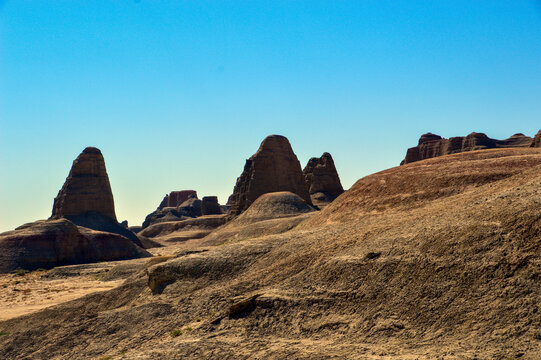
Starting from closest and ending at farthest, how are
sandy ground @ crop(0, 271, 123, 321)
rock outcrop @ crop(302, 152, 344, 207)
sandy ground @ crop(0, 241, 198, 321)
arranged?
sandy ground @ crop(0, 271, 123, 321) < sandy ground @ crop(0, 241, 198, 321) < rock outcrop @ crop(302, 152, 344, 207)

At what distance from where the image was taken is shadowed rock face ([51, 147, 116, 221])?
3246 inches

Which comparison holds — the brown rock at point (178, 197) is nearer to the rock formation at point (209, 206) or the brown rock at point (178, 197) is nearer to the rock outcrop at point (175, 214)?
the rock outcrop at point (175, 214)

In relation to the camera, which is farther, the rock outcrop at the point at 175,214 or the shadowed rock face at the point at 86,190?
the rock outcrop at the point at 175,214

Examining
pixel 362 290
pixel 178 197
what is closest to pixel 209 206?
pixel 178 197

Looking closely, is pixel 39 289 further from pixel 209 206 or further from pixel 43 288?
pixel 209 206

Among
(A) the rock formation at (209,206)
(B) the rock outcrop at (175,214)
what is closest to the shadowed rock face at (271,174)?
(A) the rock formation at (209,206)

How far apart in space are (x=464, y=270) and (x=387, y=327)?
271cm

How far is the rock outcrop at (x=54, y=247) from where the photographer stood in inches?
2141

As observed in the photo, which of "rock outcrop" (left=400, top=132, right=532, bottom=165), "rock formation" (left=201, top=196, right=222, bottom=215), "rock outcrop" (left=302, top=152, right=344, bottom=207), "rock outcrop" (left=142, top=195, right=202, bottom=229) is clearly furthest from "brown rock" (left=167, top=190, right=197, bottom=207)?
"rock outcrop" (left=302, top=152, right=344, bottom=207)

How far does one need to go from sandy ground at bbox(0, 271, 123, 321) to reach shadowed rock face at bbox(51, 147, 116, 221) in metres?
31.6

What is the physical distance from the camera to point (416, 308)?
13625 millimetres

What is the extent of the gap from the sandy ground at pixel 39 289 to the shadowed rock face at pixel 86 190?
104ft

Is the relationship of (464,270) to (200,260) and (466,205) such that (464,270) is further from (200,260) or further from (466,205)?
(200,260)

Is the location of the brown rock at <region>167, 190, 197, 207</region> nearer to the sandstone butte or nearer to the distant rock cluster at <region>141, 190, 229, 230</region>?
the distant rock cluster at <region>141, 190, 229, 230</region>
